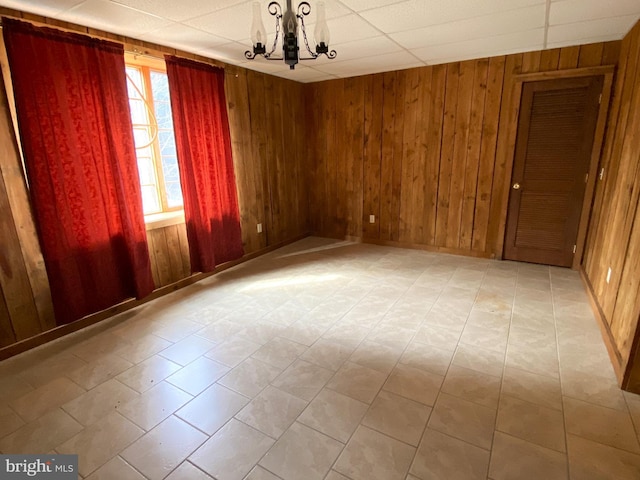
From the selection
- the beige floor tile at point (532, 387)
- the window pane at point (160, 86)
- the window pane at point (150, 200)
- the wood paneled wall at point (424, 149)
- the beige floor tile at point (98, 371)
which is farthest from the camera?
the wood paneled wall at point (424, 149)

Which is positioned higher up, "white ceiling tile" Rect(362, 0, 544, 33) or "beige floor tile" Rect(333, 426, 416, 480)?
"white ceiling tile" Rect(362, 0, 544, 33)

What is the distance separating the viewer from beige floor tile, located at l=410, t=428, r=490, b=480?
146cm

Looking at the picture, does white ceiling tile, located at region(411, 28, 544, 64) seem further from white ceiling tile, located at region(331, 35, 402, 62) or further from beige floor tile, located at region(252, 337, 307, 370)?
beige floor tile, located at region(252, 337, 307, 370)

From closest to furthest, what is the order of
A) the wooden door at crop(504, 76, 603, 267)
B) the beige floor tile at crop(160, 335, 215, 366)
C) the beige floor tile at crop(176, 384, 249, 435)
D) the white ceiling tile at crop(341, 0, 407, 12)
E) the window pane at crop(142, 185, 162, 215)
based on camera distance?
the beige floor tile at crop(176, 384, 249, 435) < the white ceiling tile at crop(341, 0, 407, 12) < the beige floor tile at crop(160, 335, 215, 366) < the window pane at crop(142, 185, 162, 215) < the wooden door at crop(504, 76, 603, 267)

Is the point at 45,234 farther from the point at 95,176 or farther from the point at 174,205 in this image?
the point at 174,205

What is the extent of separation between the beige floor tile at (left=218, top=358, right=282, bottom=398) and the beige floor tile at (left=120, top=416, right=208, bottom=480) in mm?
346

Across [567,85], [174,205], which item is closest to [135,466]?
[174,205]

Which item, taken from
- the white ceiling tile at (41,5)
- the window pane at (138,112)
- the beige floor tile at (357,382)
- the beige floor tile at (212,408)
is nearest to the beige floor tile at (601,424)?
the beige floor tile at (357,382)

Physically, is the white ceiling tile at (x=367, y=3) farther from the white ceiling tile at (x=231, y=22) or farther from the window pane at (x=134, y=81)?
the window pane at (x=134, y=81)

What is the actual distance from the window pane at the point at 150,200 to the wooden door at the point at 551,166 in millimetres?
3956

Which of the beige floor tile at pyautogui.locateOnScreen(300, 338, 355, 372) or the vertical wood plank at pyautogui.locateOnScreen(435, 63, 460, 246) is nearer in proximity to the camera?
the beige floor tile at pyautogui.locateOnScreen(300, 338, 355, 372)

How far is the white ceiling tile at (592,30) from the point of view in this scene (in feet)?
8.84

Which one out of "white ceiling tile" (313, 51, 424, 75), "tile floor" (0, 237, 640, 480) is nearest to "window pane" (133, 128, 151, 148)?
"tile floor" (0, 237, 640, 480)

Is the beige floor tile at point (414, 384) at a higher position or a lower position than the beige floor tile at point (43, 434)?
higher
